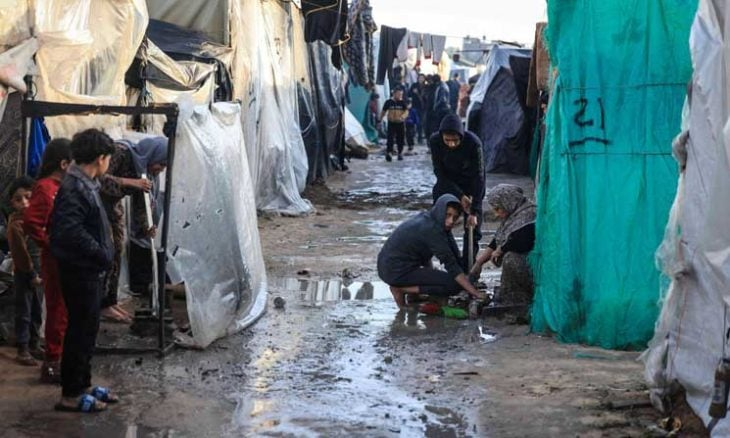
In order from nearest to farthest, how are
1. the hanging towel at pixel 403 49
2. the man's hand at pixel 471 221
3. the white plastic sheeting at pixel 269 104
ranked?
the man's hand at pixel 471 221 < the white plastic sheeting at pixel 269 104 < the hanging towel at pixel 403 49

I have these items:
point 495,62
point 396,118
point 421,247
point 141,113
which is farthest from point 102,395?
point 396,118

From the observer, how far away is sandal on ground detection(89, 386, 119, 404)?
6.21 m

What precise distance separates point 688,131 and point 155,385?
349cm

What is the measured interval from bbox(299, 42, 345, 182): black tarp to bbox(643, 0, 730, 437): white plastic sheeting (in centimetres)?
1366

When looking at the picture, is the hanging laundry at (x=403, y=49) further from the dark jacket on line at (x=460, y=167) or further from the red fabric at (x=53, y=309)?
the red fabric at (x=53, y=309)

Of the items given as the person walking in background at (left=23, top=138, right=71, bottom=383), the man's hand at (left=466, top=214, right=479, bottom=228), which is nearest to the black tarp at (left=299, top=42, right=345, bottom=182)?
the man's hand at (left=466, top=214, right=479, bottom=228)

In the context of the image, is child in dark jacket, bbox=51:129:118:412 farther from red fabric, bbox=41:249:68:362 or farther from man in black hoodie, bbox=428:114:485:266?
man in black hoodie, bbox=428:114:485:266

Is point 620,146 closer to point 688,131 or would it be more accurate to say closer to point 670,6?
point 670,6

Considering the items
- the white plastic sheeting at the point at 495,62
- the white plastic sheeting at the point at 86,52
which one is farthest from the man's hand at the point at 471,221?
the white plastic sheeting at the point at 495,62

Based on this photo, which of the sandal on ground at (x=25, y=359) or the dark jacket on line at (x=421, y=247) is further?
the dark jacket on line at (x=421, y=247)

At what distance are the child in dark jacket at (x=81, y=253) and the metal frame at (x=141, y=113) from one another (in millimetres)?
1041

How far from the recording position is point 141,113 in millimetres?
7016

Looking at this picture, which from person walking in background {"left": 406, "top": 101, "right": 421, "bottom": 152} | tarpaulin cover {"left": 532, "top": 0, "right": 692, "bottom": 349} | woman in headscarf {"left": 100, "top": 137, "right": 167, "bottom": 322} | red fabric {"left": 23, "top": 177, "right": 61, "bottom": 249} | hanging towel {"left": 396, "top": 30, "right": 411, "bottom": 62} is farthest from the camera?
hanging towel {"left": 396, "top": 30, "right": 411, "bottom": 62}

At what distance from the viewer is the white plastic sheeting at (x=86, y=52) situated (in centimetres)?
809
